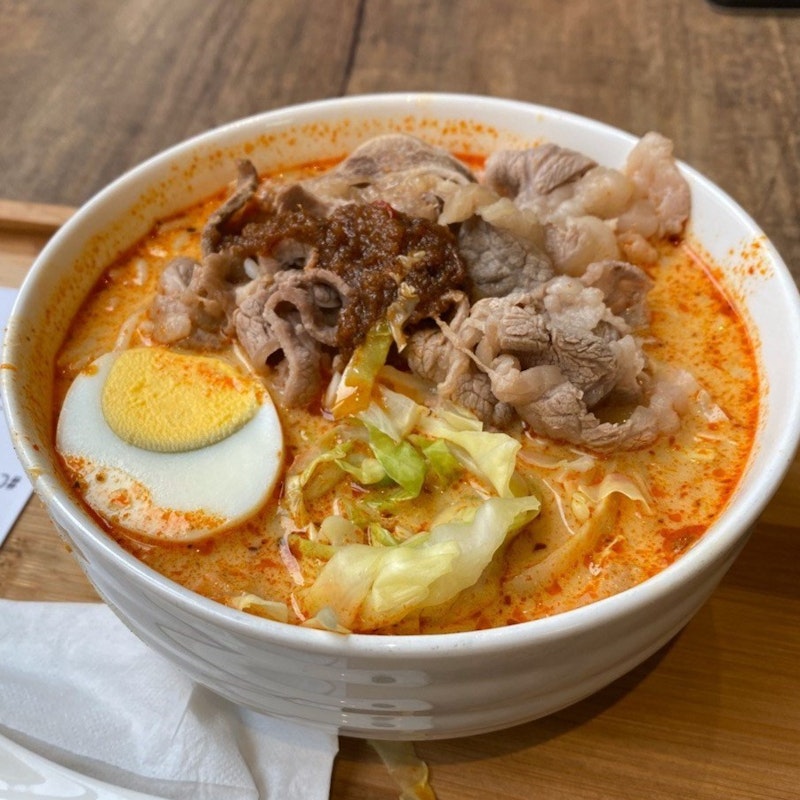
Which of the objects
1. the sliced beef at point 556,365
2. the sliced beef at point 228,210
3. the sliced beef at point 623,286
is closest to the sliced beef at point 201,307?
the sliced beef at point 228,210

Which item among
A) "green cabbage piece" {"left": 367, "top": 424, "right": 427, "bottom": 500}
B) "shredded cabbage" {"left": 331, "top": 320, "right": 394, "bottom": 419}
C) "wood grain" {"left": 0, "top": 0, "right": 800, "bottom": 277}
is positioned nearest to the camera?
"green cabbage piece" {"left": 367, "top": 424, "right": 427, "bottom": 500}

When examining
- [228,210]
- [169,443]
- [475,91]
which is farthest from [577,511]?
[475,91]

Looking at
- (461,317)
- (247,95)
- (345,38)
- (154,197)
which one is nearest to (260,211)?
(154,197)

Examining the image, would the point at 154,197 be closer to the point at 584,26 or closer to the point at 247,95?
the point at 247,95

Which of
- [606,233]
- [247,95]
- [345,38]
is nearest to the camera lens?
[606,233]

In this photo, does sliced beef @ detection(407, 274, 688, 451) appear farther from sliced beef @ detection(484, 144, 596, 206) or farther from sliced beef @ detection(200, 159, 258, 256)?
sliced beef @ detection(200, 159, 258, 256)

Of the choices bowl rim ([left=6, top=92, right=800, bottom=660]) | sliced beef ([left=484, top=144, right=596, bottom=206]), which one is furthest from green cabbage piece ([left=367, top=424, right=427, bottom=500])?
sliced beef ([left=484, top=144, right=596, bottom=206])

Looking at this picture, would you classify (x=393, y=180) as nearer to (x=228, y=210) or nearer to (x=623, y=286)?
(x=228, y=210)
